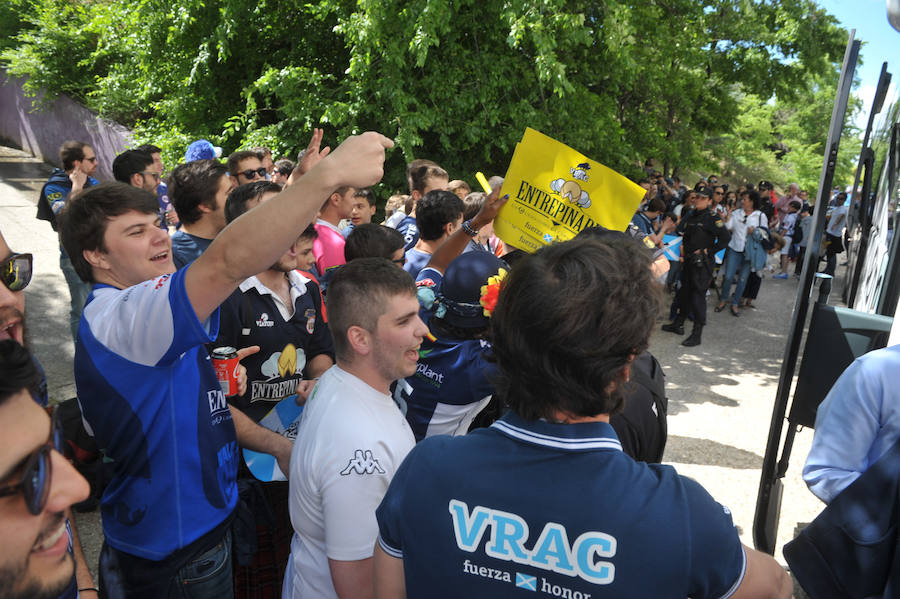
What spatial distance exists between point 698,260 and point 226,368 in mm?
6985

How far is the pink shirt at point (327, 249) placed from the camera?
4.32m

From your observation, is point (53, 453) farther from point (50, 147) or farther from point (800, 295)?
point (50, 147)

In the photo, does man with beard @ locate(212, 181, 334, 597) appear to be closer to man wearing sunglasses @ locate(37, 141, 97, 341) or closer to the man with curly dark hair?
the man with curly dark hair

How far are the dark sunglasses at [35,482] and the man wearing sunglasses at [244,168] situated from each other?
466 centimetres

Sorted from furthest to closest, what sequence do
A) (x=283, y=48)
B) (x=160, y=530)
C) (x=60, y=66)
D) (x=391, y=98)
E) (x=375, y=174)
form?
1. (x=60, y=66)
2. (x=283, y=48)
3. (x=391, y=98)
4. (x=160, y=530)
5. (x=375, y=174)

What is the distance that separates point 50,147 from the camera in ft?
56.2

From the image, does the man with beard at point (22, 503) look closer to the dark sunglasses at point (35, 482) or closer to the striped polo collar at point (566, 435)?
the dark sunglasses at point (35, 482)

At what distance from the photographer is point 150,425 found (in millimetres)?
1750

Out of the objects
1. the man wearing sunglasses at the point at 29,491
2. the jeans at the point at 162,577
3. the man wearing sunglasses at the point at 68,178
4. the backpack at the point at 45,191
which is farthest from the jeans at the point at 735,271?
the man wearing sunglasses at the point at 29,491

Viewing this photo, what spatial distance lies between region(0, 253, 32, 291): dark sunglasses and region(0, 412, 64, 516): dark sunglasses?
3.17ft

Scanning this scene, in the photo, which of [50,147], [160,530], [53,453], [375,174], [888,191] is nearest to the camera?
[53,453]

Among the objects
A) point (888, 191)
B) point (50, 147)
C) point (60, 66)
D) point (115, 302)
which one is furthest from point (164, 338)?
point (50, 147)

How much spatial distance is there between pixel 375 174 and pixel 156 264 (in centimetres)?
101

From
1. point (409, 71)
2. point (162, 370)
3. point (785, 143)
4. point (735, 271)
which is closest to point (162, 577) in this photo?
point (162, 370)
